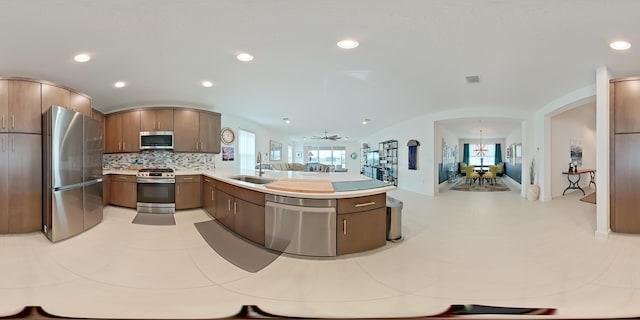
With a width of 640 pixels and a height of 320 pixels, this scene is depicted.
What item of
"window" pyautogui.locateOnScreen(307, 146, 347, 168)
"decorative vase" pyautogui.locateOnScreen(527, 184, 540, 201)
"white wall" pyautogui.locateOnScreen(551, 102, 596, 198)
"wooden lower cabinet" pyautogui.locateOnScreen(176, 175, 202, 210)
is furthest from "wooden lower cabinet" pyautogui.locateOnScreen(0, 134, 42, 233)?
"window" pyautogui.locateOnScreen(307, 146, 347, 168)

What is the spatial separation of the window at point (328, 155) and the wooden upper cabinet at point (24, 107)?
997cm

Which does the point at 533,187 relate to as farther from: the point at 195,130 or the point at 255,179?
the point at 195,130

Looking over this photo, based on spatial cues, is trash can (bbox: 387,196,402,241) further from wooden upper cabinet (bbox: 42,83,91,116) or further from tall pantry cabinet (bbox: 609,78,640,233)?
wooden upper cabinet (bbox: 42,83,91,116)

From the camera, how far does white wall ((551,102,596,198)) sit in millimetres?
5096

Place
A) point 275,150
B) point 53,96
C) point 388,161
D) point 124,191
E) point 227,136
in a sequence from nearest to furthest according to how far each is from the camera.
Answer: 1. point 53,96
2. point 124,191
3. point 227,136
4. point 388,161
5. point 275,150

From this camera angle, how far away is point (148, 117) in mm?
4188

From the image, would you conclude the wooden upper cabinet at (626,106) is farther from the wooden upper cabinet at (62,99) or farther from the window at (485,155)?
the window at (485,155)

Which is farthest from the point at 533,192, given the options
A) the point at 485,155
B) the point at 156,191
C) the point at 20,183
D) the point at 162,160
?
the point at 485,155

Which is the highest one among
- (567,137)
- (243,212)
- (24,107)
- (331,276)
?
(24,107)

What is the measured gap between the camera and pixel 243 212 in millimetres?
2475

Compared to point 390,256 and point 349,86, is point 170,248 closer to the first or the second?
point 390,256

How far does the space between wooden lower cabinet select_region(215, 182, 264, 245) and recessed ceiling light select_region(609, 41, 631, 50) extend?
10.2ft

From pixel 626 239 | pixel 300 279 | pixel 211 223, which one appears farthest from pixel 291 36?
pixel 626 239

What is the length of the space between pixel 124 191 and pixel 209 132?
4.93ft
